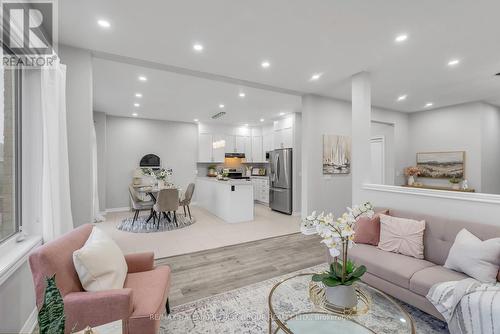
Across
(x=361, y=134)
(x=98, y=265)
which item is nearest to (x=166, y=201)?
(x=98, y=265)

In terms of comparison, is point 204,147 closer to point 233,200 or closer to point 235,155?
point 235,155

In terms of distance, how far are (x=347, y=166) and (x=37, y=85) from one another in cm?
538

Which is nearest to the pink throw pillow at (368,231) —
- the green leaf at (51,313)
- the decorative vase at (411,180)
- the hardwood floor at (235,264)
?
the hardwood floor at (235,264)

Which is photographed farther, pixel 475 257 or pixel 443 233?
pixel 443 233

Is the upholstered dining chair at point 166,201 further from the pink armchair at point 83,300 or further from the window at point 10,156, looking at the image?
the pink armchair at point 83,300

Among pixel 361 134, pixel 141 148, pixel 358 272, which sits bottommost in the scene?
pixel 358 272

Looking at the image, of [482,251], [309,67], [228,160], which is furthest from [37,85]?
[228,160]

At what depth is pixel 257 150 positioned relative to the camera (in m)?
8.23

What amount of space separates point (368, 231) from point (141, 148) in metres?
6.62

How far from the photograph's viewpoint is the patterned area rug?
4684 mm

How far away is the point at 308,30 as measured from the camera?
250 cm

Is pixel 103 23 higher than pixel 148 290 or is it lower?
higher

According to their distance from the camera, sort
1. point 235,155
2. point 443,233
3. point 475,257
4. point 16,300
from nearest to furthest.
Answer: point 16,300, point 475,257, point 443,233, point 235,155

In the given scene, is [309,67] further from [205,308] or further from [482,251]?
[205,308]
